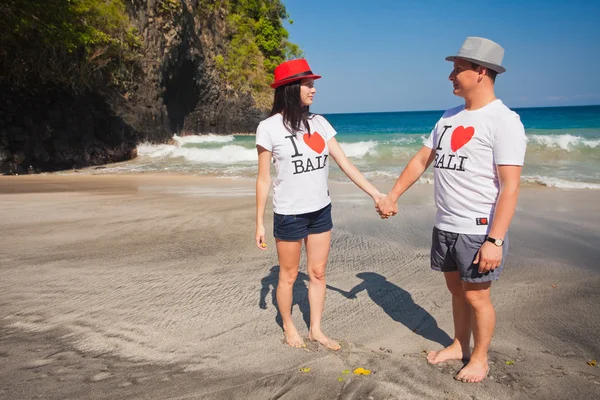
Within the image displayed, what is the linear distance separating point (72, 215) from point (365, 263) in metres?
4.29

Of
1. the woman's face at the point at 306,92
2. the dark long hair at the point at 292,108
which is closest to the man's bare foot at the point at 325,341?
the dark long hair at the point at 292,108

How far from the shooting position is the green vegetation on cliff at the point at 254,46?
35.6 metres

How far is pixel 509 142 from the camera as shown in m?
2.39

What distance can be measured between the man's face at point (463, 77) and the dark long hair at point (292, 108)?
0.89 meters

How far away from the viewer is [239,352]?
307 cm

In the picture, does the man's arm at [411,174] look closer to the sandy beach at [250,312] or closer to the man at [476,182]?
the man at [476,182]

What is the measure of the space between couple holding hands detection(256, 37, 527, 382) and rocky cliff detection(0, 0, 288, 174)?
13.1 metres

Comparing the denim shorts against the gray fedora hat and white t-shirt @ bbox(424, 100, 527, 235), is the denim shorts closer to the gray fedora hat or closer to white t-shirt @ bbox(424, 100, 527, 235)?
white t-shirt @ bbox(424, 100, 527, 235)

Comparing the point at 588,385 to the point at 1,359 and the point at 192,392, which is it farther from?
the point at 1,359

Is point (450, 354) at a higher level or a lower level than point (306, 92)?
lower

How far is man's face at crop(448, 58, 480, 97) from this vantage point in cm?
257

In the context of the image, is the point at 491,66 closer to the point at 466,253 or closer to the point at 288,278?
the point at 466,253

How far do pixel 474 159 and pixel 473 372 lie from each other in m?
1.14

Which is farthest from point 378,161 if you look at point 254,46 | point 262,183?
point 254,46
